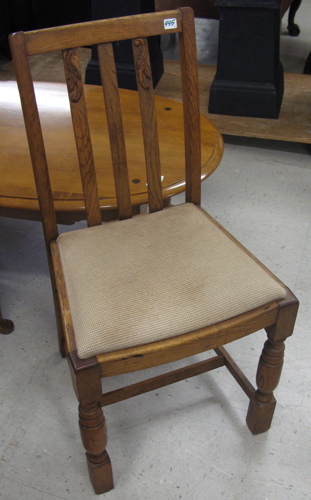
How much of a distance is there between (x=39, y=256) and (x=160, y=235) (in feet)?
3.04

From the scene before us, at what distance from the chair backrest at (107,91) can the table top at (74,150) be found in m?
0.11

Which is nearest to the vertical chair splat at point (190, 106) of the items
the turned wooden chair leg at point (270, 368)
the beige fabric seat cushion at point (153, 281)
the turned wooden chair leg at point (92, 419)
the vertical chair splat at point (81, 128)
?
the beige fabric seat cushion at point (153, 281)

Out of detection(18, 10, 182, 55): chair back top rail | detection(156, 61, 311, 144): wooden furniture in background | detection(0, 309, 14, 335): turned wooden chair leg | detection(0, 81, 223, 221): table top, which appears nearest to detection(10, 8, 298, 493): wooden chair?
detection(18, 10, 182, 55): chair back top rail

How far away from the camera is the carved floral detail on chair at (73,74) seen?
4.30 ft

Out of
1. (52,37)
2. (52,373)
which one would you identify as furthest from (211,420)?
(52,37)

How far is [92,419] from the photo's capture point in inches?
48.4

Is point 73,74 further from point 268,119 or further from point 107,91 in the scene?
point 268,119

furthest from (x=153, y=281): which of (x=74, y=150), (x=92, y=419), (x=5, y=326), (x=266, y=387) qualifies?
(x=5, y=326)

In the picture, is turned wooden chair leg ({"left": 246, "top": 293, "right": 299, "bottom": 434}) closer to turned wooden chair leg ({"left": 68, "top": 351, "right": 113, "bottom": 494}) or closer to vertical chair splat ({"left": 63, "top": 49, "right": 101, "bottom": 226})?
turned wooden chair leg ({"left": 68, "top": 351, "right": 113, "bottom": 494})

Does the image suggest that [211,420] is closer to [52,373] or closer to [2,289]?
[52,373]

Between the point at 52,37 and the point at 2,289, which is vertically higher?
the point at 52,37

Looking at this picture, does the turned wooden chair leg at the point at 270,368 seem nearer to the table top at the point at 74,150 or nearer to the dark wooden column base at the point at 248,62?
the table top at the point at 74,150

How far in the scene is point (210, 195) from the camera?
2.57 meters

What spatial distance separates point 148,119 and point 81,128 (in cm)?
18
